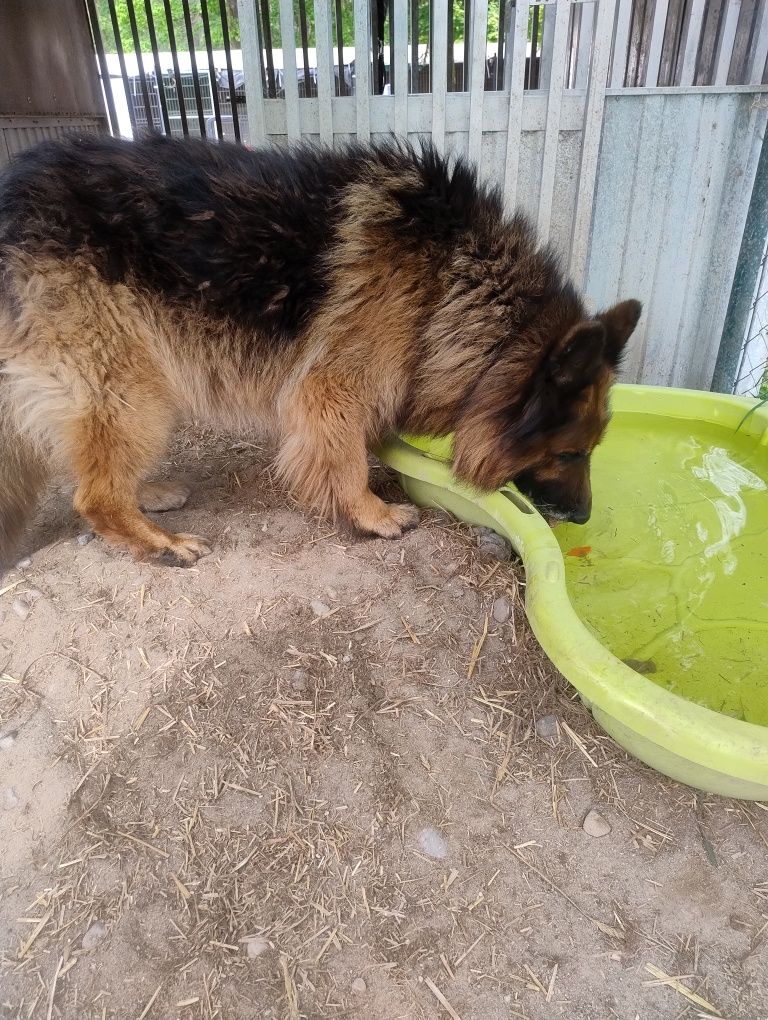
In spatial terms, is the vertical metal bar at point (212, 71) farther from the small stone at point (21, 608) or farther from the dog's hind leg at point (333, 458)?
the small stone at point (21, 608)

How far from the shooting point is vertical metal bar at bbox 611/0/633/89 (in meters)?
3.66

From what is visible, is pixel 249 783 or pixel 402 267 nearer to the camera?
pixel 249 783

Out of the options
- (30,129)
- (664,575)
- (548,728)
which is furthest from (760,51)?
(30,129)

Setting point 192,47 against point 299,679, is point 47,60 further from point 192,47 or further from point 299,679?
point 299,679

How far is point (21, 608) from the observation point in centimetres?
263

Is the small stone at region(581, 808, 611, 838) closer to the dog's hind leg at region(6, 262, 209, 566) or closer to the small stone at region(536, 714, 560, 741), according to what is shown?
the small stone at region(536, 714, 560, 741)

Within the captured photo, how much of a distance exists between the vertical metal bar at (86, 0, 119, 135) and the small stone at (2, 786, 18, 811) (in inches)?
233

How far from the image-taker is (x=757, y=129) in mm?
3861

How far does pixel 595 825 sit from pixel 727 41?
4235 millimetres

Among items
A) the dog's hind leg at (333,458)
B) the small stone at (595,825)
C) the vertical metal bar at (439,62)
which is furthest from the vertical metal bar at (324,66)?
the small stone at (595,825)

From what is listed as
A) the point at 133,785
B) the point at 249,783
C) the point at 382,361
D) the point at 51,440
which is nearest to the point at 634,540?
the point at 382,361

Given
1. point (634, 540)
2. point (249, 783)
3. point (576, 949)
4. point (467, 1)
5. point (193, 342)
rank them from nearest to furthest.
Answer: point (576, 949)
point (249, 783)
point (193, 342)
point (634, 540)
point (467, 1)

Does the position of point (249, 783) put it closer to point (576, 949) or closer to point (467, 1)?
point (576, 949)

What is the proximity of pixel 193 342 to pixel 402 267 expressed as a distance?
0.91 metres
